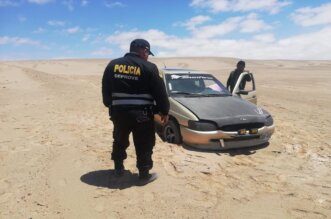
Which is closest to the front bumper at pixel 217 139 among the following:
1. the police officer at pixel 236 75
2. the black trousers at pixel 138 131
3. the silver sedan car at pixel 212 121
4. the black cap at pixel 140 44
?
the silver sedan car at pixel 212 121

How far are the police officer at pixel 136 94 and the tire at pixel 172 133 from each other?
211cm

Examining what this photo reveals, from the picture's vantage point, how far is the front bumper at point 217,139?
6.65m

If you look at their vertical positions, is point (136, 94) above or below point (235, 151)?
above

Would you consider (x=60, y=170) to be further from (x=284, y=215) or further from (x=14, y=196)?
(x=284, y=215)

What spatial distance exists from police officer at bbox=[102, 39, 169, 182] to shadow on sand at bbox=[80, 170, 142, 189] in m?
0.49

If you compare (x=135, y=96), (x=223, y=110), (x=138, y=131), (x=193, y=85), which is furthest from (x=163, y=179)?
(x=193, y=85)

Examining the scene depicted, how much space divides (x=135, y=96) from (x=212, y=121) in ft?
7.66

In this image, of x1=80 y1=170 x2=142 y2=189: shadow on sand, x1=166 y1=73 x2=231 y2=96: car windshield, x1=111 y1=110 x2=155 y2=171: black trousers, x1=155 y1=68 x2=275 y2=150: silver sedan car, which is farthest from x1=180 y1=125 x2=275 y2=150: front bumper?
x1=111 y1=110 x2=155 y2=171: black trousers

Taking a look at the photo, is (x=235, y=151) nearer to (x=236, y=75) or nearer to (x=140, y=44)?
(x=140, y=44)

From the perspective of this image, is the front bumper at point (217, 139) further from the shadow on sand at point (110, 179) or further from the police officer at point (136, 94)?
the police officer at point (136, 94)

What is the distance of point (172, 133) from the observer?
729 cm

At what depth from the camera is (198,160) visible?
6172 mm

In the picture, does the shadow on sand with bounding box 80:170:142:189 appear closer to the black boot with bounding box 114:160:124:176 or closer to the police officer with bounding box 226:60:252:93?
the black boot with bounding box 114:160:124:176

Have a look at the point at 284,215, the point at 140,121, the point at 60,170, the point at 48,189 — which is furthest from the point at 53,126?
the point at 284,215
